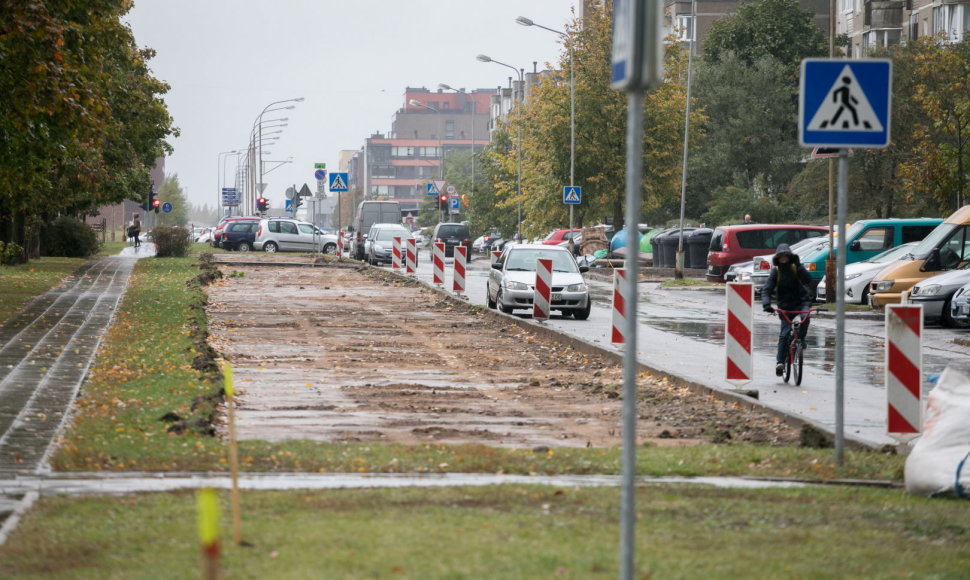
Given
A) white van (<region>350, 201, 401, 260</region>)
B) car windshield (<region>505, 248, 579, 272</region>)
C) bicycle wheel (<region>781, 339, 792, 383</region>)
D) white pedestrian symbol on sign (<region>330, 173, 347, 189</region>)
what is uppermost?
white pedestrian symbol on sign (<region>330, 173, 347, 189</region>)

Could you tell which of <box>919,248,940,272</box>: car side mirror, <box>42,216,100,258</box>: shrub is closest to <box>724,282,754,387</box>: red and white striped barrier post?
<box>919,248,940,272</box>: car side mirror

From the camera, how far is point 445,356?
19.1 meters

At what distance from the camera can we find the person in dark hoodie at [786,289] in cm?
1642

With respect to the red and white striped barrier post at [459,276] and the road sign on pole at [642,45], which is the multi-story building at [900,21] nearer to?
the red and white striped barrier post at [459,276]

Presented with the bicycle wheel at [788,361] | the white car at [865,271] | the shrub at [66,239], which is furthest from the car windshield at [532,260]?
the shrub at [66,239]

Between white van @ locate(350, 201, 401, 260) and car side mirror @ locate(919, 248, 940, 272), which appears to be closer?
car side mirror @ locate(919, 248, 940, 272)

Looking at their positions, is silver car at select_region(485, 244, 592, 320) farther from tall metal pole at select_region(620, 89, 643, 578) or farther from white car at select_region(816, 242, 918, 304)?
tall metal pole at select_region(620, 89, 643, 578)

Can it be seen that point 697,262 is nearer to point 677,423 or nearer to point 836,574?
point 677,423

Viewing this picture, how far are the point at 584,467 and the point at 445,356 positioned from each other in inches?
381

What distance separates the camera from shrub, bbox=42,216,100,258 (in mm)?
51688

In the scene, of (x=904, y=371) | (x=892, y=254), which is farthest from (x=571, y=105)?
(x=904, y=371)

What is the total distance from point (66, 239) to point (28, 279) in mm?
18569

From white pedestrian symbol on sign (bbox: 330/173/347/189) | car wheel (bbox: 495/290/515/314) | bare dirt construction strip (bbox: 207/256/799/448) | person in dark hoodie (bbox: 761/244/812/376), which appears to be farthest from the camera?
white pedestrian symbol on sign (bbox: 330/173/347/189)

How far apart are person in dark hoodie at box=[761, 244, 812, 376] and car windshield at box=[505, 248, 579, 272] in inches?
449
